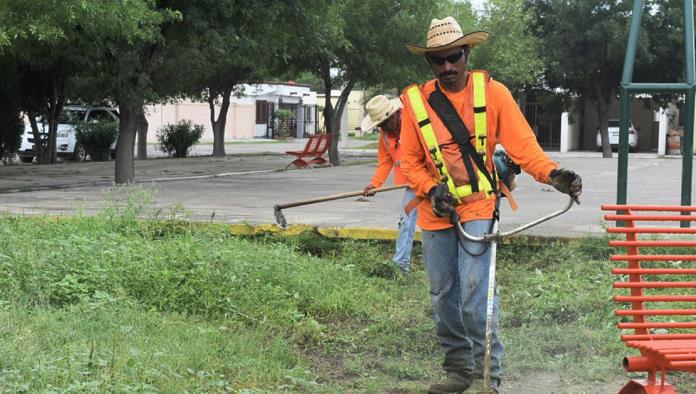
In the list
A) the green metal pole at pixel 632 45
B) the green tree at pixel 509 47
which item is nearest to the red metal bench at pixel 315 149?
the green tree at pixel 509 47

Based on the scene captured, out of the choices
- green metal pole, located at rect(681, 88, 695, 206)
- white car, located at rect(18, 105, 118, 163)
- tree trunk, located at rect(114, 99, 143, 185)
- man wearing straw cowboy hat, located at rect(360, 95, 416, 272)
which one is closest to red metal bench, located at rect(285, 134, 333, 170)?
white car, located at rect(18, 105, 118, 163)

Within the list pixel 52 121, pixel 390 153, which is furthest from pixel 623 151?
pixel 52 121

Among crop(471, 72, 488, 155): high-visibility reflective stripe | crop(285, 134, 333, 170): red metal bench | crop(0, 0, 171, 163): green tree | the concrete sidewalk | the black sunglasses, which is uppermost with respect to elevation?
crop(0, 0, 171, 163): green tree

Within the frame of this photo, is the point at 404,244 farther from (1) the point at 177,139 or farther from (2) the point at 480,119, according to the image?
(1) the point at 177,139

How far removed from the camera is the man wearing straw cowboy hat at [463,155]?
16.9ft

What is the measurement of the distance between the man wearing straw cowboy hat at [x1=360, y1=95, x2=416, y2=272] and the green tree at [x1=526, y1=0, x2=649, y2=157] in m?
30.5

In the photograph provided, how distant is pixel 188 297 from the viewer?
6.79 m

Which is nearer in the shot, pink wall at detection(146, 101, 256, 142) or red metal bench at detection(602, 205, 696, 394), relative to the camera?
red metal bench at detection(602, 205, 696, 394)

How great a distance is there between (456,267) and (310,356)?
1258 mm

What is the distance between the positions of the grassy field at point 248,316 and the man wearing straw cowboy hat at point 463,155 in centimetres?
74

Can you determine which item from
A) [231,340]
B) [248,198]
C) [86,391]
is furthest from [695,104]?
[248,198]

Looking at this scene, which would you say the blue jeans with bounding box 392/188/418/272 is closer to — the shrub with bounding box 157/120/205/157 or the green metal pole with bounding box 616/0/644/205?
the green metal pole with bounding box 616/0/644/205

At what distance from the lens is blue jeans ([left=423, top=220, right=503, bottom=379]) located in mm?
5168

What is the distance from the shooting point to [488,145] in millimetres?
5230
